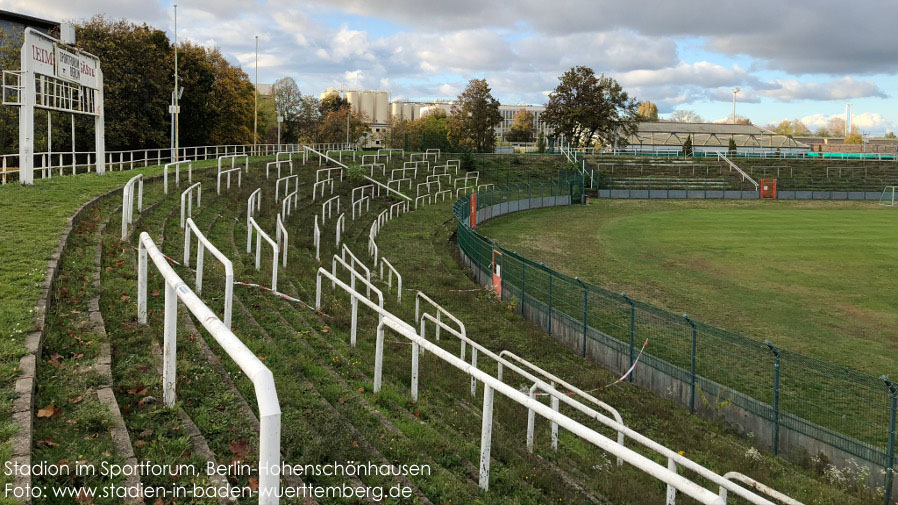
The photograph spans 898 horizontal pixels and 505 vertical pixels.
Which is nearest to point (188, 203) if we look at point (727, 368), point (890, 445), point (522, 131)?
point (727, 368)

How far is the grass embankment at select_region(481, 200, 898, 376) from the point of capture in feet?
48.1

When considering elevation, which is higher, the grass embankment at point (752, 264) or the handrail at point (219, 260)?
the handrail at point (219, 260)

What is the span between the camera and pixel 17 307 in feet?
21.7

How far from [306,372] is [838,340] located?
1173 centimetres

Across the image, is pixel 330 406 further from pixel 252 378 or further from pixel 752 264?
pixel 752 264

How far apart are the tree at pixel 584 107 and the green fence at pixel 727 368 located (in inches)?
2657

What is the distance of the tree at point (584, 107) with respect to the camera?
3132 inches

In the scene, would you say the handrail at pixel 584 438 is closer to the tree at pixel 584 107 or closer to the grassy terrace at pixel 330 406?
the grassy terrace at pixel 330 406

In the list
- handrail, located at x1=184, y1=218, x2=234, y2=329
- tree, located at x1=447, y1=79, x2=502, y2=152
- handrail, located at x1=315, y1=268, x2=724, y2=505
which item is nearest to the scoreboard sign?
handrail, located at x1=184, y1=218, x2=234, y2=329

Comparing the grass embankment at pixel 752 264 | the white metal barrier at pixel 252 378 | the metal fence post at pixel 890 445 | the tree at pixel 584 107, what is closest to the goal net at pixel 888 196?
the grass embankment at pixel 752 264

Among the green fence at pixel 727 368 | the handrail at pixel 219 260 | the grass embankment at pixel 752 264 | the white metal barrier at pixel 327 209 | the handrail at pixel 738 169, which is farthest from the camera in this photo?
the handrail at pixel 738 169

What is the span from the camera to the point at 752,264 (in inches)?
912

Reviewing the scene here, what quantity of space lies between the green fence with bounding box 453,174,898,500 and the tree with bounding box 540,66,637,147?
6748 cm

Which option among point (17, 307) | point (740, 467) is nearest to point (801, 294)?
point (740, 467)
